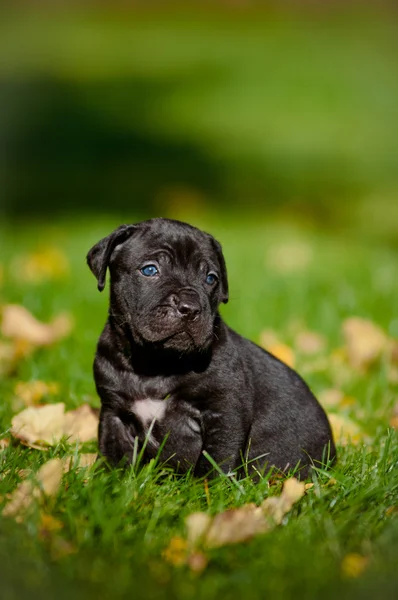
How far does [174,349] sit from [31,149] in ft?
44.9

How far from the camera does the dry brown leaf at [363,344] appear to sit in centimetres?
535

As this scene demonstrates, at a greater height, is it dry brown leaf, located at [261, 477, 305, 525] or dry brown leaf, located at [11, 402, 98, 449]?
dry brown leaf, located at [261, 477, 305, 525]

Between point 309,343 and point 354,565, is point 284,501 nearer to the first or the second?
point 354,565

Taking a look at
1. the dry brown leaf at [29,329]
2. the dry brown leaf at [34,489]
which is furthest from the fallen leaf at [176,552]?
Result: the dry brown leaf at [29,329]

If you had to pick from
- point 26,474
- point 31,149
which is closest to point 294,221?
point 31,149

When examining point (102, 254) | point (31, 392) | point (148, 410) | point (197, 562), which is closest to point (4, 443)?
point (148, 410)

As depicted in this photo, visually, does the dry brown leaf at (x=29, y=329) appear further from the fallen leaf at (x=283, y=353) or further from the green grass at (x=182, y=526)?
the fallen leaf at (x=283, y=353)

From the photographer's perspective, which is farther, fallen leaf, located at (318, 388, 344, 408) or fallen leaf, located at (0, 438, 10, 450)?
fallen leaf, located at (318, 388, 344, 408)

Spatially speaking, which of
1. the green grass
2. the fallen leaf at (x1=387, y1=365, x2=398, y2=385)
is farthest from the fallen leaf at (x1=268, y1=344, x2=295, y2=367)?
the fallen leaf at (x1=387, y1=365, x2=398, y2=385)

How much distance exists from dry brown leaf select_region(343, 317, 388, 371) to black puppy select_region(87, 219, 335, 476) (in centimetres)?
167

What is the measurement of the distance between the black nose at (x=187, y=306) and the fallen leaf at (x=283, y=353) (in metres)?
1.84

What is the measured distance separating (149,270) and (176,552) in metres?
1.29

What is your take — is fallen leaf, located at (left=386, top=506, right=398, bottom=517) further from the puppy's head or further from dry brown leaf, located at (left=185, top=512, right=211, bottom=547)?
the puppy's head

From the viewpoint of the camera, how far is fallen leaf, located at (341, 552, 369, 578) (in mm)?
2584
